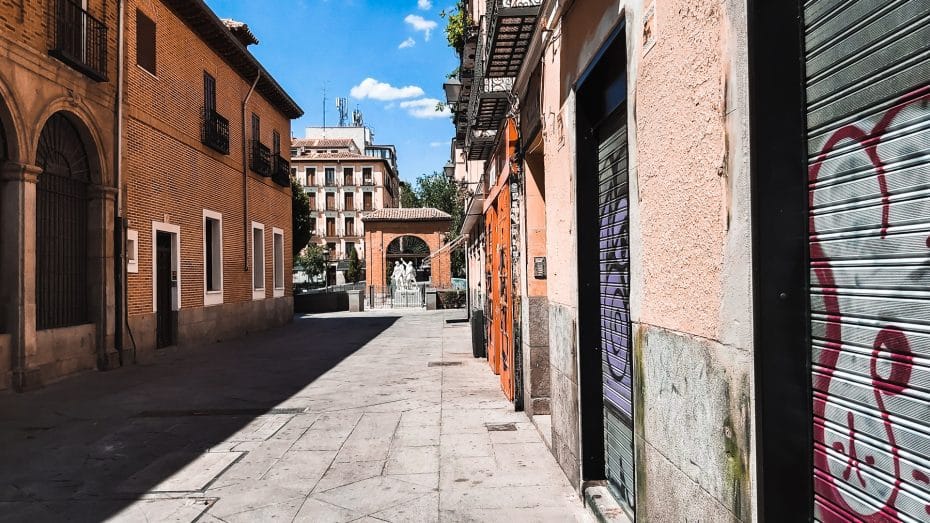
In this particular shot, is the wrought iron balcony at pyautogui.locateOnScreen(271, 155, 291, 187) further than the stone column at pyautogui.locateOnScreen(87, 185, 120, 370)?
Yes

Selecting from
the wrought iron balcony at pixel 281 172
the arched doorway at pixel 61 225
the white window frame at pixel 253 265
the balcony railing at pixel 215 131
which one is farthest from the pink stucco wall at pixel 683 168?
the wrought iron balcony at pixel 281 172

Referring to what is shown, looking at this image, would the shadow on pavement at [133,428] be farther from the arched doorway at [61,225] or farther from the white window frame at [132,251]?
the white window frame at [132,251]

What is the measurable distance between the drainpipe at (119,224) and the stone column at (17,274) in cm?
232

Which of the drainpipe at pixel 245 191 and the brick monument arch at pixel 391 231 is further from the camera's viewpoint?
the brick monument arch at pixel 391 231

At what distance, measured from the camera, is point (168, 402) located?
8391mm

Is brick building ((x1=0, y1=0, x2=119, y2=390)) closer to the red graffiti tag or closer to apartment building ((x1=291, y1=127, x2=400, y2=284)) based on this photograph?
the red graffiti tag

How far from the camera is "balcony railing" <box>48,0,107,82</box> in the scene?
402 inches

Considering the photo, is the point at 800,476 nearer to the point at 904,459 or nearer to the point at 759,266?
the point at 904,459

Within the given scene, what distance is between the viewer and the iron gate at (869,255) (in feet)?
4.80

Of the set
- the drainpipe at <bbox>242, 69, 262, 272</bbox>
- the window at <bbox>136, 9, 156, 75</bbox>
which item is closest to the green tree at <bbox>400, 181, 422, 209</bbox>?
the drainpipe at <bbox>242, 69, 262, 272</bbox>

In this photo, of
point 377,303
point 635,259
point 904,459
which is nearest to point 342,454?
point 635,259

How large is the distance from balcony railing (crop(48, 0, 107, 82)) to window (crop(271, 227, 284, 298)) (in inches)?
440

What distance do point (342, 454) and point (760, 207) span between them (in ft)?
15.6

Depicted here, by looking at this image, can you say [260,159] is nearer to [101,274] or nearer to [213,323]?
[213,323]
